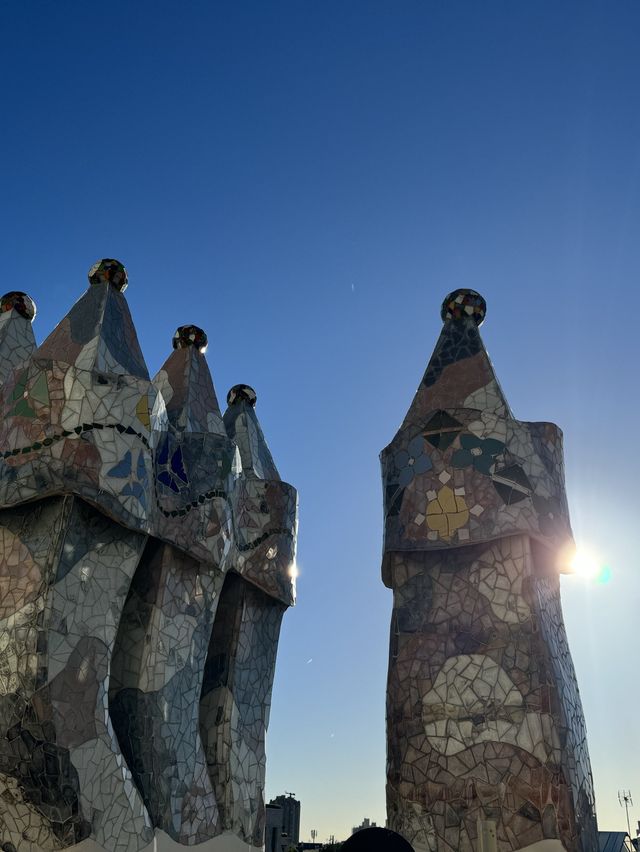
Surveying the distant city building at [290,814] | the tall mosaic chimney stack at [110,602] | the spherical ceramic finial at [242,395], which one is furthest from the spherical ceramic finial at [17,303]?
the distant city building at [290,814]

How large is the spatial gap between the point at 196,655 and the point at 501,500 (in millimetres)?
4335

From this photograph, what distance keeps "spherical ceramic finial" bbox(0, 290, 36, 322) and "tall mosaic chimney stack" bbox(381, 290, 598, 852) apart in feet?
18.9

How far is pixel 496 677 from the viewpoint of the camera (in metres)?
8.41

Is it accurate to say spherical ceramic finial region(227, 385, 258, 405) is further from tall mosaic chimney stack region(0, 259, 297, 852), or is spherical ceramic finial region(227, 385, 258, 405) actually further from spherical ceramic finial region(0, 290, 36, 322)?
spherical ceramic finial region(0, 290, 36, 322)

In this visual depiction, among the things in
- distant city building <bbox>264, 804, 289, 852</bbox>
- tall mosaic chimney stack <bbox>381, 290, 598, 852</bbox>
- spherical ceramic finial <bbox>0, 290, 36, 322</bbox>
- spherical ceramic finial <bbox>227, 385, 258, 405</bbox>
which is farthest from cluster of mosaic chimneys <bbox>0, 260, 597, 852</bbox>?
distant city building <bbox>264, 804, 289, 852</bbox>

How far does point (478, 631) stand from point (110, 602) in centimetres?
385

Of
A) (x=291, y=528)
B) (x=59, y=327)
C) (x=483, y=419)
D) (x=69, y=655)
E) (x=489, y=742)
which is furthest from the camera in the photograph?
(x=291, y=528)

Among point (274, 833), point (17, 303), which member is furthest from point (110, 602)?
point (274, 833)

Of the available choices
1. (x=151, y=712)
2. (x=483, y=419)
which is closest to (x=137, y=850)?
(x=151, y=712)

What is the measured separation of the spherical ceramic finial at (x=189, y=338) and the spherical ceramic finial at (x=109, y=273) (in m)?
2.18

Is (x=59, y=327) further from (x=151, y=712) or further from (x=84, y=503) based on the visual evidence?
(x=151, y=712)

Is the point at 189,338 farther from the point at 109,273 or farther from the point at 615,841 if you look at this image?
the point at 615,841

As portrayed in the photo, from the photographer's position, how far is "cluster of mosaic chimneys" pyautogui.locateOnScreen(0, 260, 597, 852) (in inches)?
324

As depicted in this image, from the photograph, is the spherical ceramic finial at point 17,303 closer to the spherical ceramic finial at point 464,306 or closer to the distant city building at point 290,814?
the spherical ceramic finial at point 464,306
